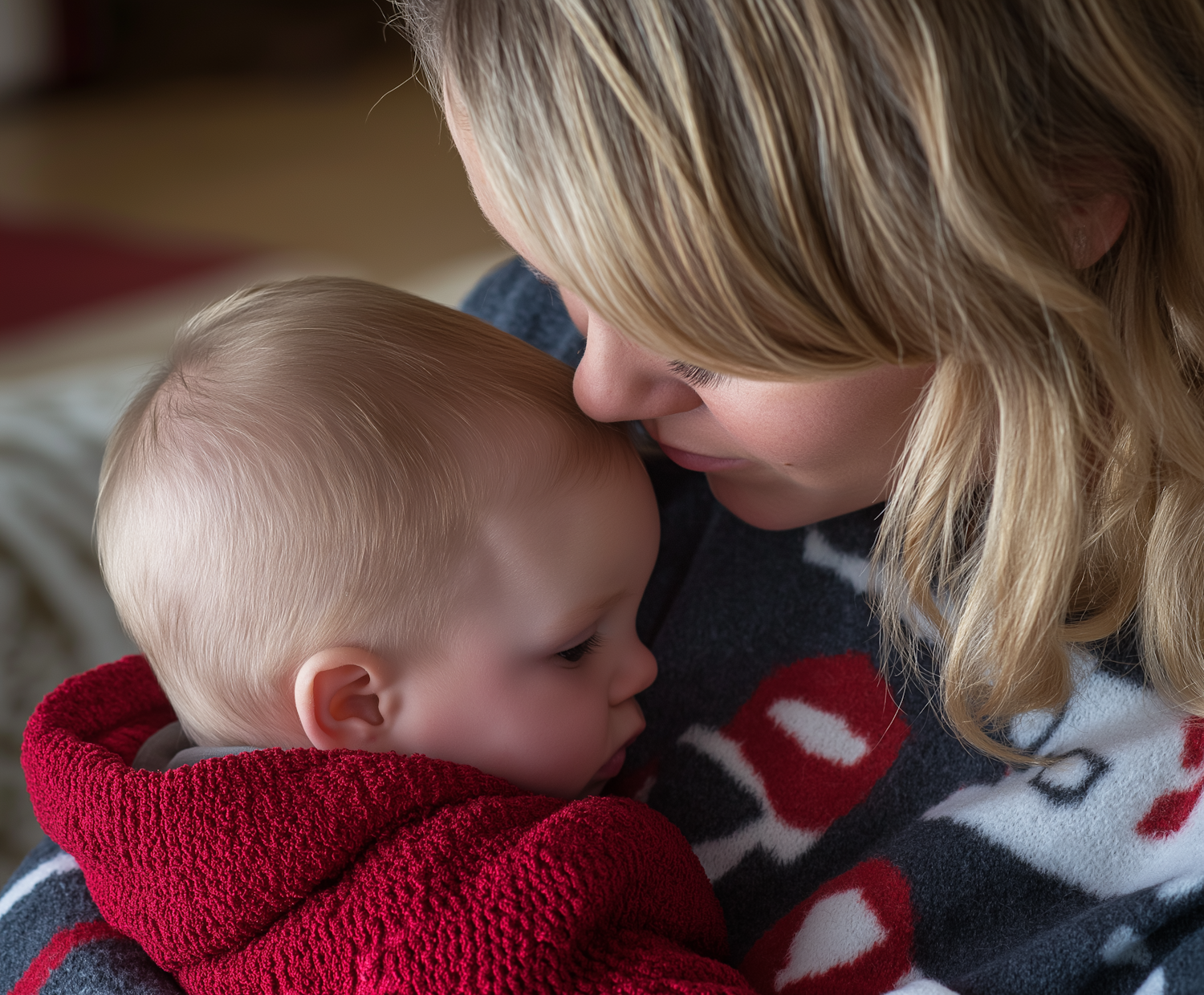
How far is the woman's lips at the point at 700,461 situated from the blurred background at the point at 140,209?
32cm

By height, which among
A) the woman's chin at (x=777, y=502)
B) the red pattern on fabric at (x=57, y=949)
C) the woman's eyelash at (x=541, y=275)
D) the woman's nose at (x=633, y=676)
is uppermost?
the woman's eyelash at (x=541, y=275)

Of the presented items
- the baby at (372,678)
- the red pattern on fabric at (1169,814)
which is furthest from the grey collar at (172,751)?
the red pattern on fabric at (1169,814)

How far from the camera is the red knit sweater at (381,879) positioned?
691mm

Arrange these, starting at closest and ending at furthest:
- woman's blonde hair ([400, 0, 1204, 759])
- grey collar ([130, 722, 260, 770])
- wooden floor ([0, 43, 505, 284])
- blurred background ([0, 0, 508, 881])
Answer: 1. woman's blonde hair ([400, 0, 1204, 759])
2. grey collar ([130, 722, 260, 770])
3. blurred background ([0, 0, 508, 881])
4. wooden floor ([0, 43, 505, 284])

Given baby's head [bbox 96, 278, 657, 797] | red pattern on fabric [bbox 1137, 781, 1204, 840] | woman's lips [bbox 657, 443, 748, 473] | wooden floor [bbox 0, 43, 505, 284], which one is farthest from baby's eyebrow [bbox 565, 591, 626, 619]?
wooden floor [bbox 0, 43, 505, 284]

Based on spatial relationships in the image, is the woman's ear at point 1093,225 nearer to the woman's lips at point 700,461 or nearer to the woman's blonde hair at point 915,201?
the woman's blonde hair at point 915,201

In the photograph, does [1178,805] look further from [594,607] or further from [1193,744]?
[594,607]

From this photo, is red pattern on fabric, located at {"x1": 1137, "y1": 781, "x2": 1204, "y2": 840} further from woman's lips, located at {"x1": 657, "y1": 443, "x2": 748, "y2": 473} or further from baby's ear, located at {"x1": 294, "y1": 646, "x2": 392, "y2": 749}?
baby's ear, located at {"x1": 294, "y1": 646, "x2": 392, "y2": 749}

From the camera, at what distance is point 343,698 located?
816mm

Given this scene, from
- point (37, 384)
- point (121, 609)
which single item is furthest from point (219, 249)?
point (121, 609)

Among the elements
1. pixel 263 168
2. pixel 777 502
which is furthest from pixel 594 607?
pixel 263 168

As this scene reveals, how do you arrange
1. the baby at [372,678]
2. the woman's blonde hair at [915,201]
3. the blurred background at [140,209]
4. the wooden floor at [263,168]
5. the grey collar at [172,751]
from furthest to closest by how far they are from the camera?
1. the wooden floor at [263,168]
2. the blurred background at [140,209]
3. the grey collar at [172,751]
4. the baby at [372,678]
5. the woman's blonde hair at [915,201]

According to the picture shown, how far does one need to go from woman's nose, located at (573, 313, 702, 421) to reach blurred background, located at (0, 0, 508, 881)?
0.92 feet

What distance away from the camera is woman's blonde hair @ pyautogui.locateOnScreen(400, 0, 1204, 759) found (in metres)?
0.60
